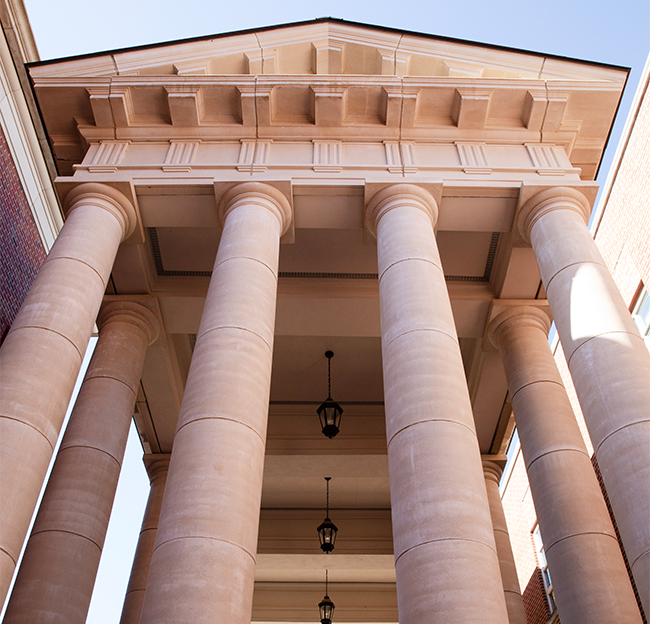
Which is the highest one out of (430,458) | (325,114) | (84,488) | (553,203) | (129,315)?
(325,114)

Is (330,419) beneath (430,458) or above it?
above

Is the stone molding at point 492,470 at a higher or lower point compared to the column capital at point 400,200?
lower

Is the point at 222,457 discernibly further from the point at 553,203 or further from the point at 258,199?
the point at 553,203

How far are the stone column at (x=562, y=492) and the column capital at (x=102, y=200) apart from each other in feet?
43.5

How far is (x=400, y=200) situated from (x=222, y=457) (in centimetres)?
990

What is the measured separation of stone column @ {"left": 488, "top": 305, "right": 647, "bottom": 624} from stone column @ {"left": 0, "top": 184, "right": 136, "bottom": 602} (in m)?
12.7

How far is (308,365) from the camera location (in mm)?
27953

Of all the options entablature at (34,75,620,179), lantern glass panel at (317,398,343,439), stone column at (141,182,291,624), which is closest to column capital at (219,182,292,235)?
entablature at (34,75,620,179)

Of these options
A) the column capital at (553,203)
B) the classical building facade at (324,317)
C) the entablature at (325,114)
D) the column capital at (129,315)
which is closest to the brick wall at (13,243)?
the classical building facade at (324,317)

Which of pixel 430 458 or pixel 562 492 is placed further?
pixel 562 492

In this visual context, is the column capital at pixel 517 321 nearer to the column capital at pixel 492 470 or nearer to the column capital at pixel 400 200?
the column capital at pixel 400 200

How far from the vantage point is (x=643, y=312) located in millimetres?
25750

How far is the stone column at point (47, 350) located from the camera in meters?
11.7

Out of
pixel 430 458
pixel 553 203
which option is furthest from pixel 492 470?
pixel 430 458
